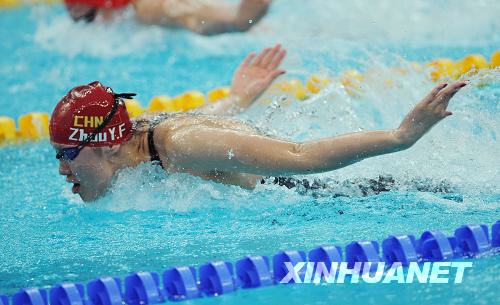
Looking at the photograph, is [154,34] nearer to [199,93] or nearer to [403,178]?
[199,93]

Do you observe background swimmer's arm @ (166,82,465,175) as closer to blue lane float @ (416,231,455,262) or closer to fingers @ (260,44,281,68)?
blue lane float @ (416,231,455,262)

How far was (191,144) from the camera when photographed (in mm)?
3230

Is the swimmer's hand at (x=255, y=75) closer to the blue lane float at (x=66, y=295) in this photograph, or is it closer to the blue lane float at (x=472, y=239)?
the blue lane float at (x=472, y=239)

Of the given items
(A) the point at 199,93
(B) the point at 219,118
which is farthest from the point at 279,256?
(A) the point at 199,93

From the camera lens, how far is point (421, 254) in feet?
10.0

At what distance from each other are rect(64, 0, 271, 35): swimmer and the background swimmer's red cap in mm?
2643

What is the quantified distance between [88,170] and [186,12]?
3.25 meters

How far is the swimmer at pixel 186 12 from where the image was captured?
6098 mm

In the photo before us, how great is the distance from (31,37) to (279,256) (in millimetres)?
5663

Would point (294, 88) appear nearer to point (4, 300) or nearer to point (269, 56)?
point (269, 56)

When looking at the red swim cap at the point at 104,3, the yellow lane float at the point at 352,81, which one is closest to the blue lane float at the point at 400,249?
the yellow lane float at the point at 352,81

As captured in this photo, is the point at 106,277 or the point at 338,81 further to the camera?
the point at 338,81

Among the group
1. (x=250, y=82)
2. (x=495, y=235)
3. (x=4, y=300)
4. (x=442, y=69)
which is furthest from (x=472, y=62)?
(x=4, y=300)

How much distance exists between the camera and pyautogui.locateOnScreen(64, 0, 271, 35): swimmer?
20.0 feet
